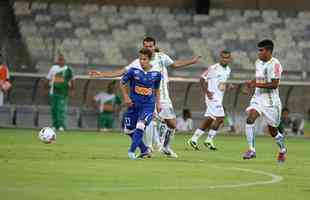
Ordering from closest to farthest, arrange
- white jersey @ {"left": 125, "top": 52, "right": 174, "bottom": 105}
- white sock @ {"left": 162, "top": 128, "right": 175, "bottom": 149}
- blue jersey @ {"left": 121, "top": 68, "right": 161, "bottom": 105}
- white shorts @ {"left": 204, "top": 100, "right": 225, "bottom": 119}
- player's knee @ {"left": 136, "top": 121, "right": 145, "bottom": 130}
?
player's knee @ {"left": 136, "top": 121, "right": 145, "bottom": 130} → blue jersey @ {"left": 121, "top": 68, "right": 161, "bottom": 105} → white jersey @ {"left": 125, "top": 52, "right": 174, "bottom": 105} → white sock @ {"left": 162, "top": 128, "right": 175, "bottom": 149} → white shorts @ {"left": 204, "top": 100, "right": 225, "bottom": 119}

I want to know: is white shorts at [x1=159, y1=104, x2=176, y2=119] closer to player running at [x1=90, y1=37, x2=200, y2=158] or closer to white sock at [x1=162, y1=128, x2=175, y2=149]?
player running at [x1=90, y1=37, x2=200, y2=158]

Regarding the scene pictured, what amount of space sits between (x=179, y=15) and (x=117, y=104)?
23.1ft

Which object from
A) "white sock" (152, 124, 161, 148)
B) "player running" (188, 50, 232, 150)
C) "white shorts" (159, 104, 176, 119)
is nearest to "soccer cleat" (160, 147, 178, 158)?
"white sock" (152, 124, 161, 148)

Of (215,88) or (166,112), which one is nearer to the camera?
(166,112)

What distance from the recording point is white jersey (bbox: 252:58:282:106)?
18156mm

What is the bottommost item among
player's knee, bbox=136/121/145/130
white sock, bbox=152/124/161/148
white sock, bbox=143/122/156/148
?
white sock, bbox=152/124/161/148

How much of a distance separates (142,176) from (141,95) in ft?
14.6

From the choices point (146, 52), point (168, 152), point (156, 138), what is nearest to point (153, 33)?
point (156, 138)

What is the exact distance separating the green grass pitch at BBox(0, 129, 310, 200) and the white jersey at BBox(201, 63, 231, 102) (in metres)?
4.69

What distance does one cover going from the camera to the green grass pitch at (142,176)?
35.6ft

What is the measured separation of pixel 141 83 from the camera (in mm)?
17438

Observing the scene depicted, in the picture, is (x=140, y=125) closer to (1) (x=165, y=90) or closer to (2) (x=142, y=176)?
(1) (x=165, y=90)

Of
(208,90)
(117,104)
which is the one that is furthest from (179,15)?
(208,90)

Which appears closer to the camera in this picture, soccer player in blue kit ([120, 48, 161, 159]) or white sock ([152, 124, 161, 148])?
soccer player in blue kit ([120, 48, 161, 159])
